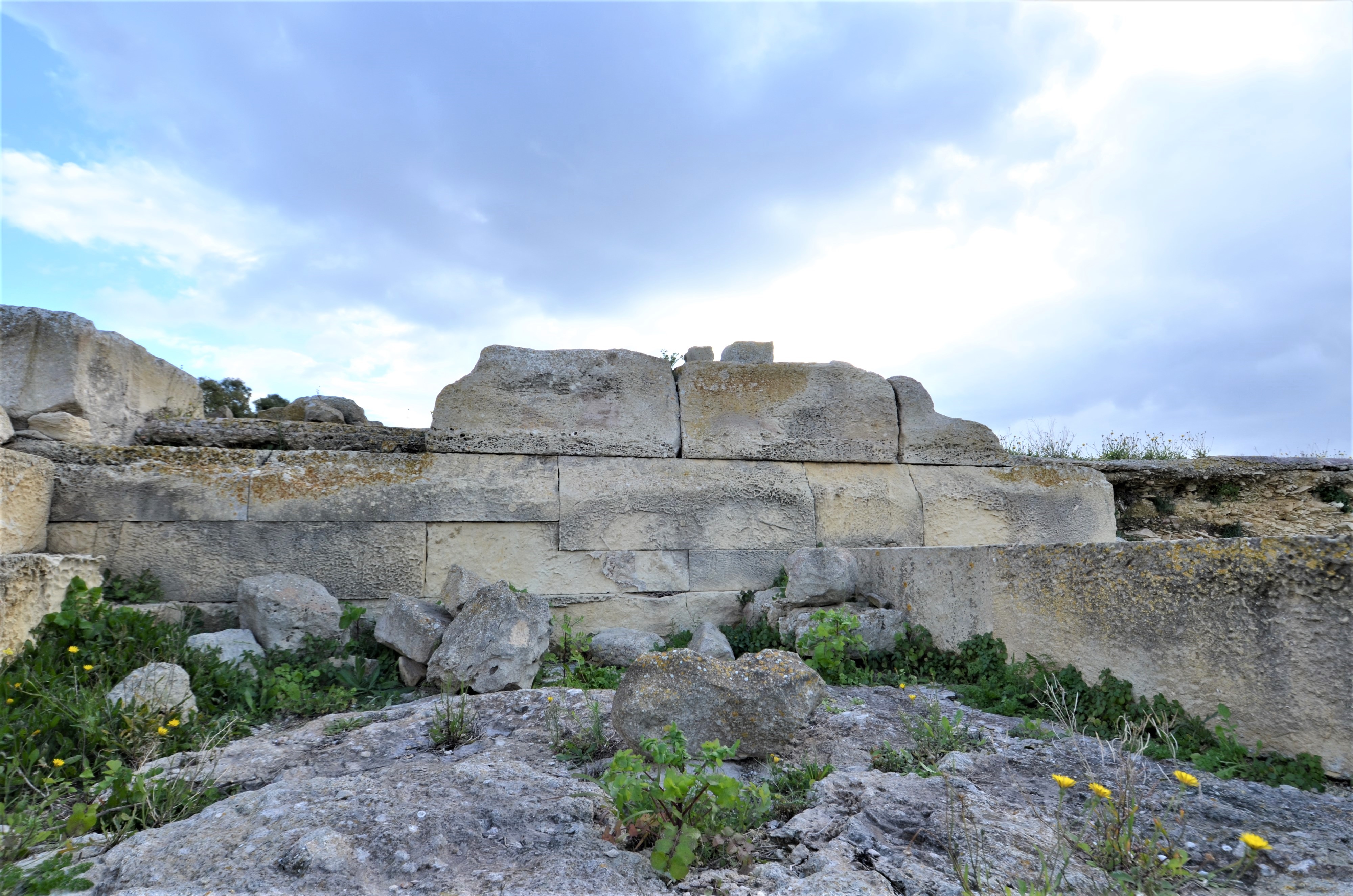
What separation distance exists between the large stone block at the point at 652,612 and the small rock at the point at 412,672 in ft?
3.59

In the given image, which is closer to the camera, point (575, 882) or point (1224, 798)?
point (575, 882)

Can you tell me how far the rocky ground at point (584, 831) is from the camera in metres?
1.90

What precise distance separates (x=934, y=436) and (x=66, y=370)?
19.9 ft

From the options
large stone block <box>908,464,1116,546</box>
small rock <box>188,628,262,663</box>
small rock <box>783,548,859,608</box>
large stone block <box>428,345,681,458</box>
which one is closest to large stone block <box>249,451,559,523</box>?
large stone block <box>428,345,681,458</box>

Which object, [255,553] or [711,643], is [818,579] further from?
[255,553]

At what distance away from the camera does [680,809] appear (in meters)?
2.04

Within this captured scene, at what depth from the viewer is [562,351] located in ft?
17.8

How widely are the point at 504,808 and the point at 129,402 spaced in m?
4.54

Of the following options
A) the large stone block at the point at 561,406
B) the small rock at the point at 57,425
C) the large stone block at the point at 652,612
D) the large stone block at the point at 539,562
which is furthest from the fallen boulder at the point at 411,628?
the small rock at the point at 57,425

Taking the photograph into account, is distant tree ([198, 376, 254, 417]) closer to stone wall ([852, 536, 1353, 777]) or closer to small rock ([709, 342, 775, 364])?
small rock ([709, 342, 775, 364])

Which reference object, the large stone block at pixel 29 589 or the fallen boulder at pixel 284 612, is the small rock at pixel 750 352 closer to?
the fallen boulder at pixel 284 612

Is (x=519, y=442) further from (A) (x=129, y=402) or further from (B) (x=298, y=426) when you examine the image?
(A) (x=129, y=402)

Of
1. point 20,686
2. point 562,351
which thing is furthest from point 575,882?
point 562,351

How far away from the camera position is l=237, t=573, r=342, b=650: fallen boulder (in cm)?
411
